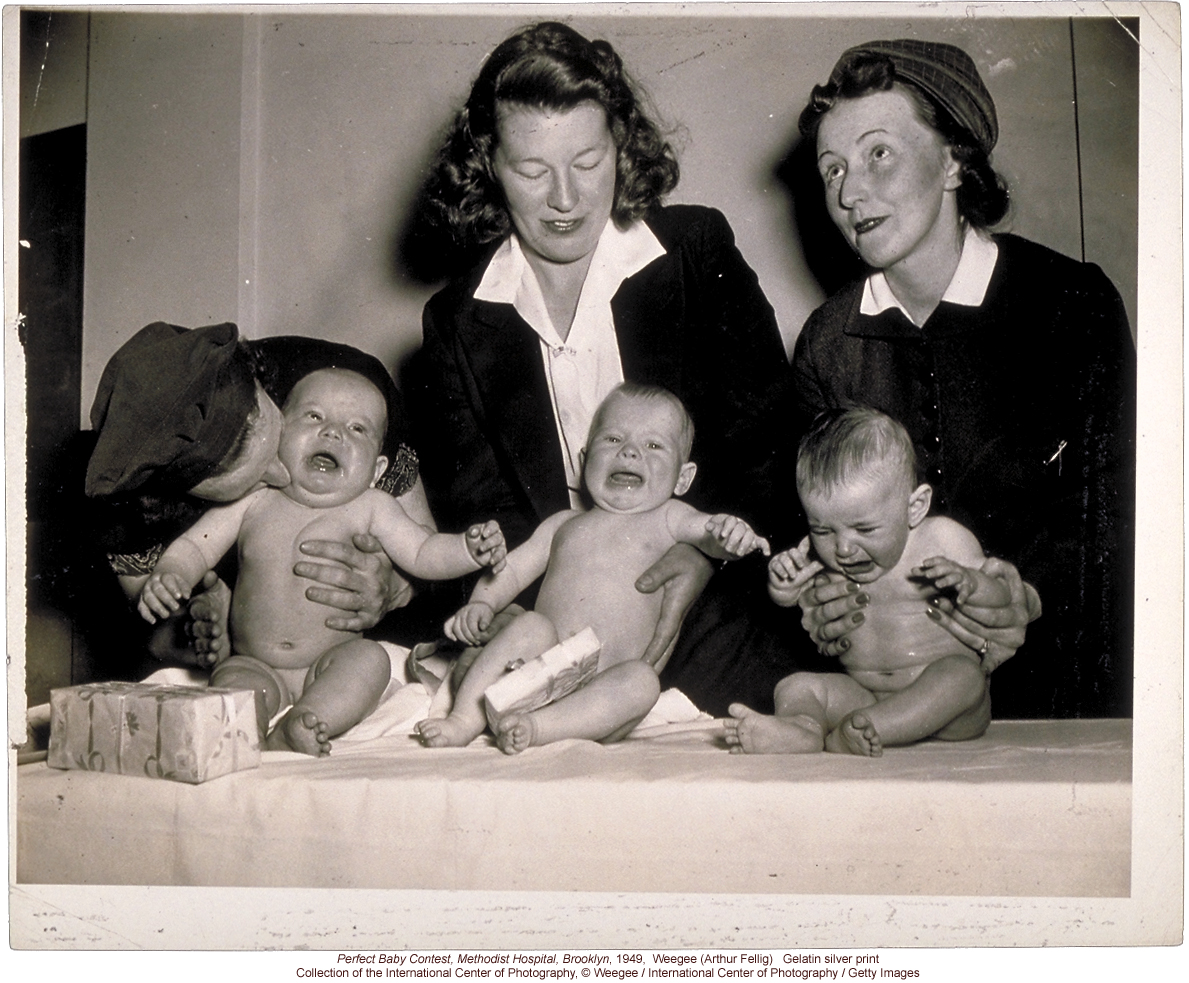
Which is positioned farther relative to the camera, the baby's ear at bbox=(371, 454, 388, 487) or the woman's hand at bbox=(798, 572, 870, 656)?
the baby's ear at bbox=(371, 454, 388, 487)

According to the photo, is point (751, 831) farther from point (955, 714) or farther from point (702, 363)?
point (702, 363)

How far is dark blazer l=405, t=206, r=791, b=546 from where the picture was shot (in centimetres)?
158

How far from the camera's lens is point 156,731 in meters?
1.36

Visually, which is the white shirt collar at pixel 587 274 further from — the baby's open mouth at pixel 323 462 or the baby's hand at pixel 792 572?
the baby's hand at pixel 792 572

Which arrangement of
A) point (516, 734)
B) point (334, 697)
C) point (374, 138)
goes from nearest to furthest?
1. point (516, 734)
2. point (334, 697)
3. point (374, 138)

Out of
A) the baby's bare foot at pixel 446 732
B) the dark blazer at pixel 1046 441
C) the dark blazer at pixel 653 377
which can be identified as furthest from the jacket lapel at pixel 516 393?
the dark blazer at pixel 1046 441

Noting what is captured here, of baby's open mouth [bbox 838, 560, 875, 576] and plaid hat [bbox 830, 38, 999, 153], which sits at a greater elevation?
plaid hat [bbox 830, 38, 999, 153]

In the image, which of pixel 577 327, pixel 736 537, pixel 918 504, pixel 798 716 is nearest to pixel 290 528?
pixel 577 327

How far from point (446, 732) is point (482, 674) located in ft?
0.27

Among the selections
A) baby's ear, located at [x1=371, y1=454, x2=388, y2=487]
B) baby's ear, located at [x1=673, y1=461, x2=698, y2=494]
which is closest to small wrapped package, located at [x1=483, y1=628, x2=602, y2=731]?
baby's ear, located at [x1=673, y1=461, x2=698, y2=494]

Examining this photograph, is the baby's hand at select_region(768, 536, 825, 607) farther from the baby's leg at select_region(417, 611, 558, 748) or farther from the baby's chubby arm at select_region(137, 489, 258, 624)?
the baby's chubby arm at select_region(137, 489, 258, 624)

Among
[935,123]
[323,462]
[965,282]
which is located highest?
[935,123]

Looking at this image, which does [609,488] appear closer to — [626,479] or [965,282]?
[626,479]

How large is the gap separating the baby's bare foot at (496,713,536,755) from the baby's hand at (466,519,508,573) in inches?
8.4
